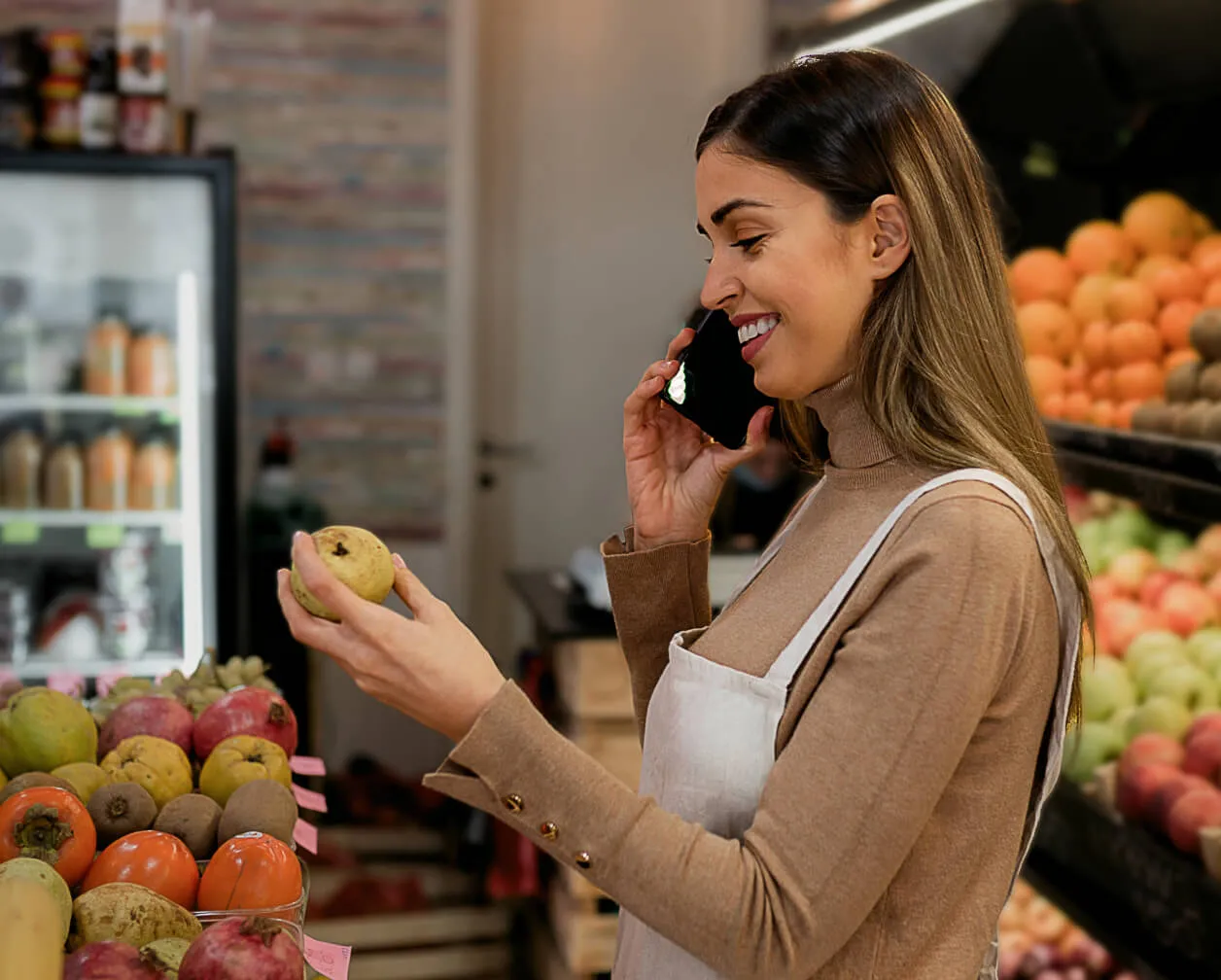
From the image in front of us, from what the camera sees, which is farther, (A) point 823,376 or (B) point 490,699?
(A) point 823,376

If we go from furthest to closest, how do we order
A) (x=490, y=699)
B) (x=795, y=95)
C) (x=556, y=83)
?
(x=556, y=83) < (x=795, y=95) < (x=490, y=699)

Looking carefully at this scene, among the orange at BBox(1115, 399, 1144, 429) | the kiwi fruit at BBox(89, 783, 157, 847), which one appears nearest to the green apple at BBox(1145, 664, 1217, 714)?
the orange at BBox(1115, 399, 1144, 429)

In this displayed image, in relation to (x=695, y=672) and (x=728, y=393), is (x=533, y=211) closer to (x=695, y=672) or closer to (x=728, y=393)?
(x=728, y=393)

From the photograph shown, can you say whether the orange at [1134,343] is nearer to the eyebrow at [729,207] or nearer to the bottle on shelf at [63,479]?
the eyebrow at [729,207]

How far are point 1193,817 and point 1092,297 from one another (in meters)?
1.17

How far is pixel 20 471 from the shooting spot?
12.0 feet

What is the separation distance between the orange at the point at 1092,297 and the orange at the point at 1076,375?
0.27 feet

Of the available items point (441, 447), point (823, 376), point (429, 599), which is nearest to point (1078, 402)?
point (823, 376)

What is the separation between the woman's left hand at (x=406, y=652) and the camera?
1.08 m

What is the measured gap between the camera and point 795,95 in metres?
1.25

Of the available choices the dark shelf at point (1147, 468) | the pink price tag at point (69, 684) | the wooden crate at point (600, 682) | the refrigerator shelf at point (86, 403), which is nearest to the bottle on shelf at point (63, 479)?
the refrigerator shelf at point (86, 403)

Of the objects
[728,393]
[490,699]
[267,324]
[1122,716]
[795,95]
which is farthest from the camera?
[267,324]

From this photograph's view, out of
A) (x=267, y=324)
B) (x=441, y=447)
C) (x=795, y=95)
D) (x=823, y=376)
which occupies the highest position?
(x=795, y=95)

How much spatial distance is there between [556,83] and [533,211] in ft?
1.47
